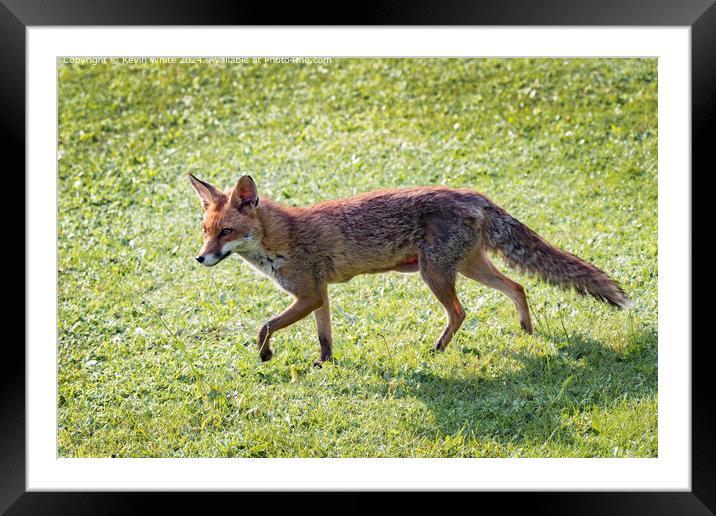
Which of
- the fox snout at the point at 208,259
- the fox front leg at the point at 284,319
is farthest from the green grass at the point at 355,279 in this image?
the fox snout at the point at 208,259

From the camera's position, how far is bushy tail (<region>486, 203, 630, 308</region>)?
7.71 m

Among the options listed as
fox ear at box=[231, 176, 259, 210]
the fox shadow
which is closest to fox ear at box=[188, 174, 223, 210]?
fox ear at box=[231, 176, 259, 210]

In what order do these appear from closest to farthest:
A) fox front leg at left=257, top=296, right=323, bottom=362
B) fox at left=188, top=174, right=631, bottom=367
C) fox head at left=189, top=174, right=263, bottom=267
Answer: fox head at left=189, top=174, right=263, bottom=267 → fox front leg at left=257, top=296, right=323, bottom=362 → fox at left=188, top=174, right=631, bottom=367

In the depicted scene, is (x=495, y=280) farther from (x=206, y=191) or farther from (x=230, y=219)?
(x=206, y=191)

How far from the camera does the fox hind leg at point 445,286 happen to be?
7715 mm

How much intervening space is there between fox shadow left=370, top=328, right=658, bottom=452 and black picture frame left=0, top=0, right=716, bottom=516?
1.09 metres

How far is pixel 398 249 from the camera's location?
791 cm

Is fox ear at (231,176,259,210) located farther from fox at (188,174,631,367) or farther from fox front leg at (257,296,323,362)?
fox front leg at (257,296,323,362)

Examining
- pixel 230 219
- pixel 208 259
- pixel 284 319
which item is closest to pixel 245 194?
pixel 230 219

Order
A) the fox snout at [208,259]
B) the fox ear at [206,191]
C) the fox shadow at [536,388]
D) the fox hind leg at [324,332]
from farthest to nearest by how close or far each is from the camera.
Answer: the fox hind leg at [324,332]
the fox ear at [206,191]
the fox snout at [208,259]
the fox shadow at [536,388]

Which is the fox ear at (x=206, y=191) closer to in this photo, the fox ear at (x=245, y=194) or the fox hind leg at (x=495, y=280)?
the fox ear at (x=245, y=194)

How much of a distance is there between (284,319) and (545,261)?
255 cm
